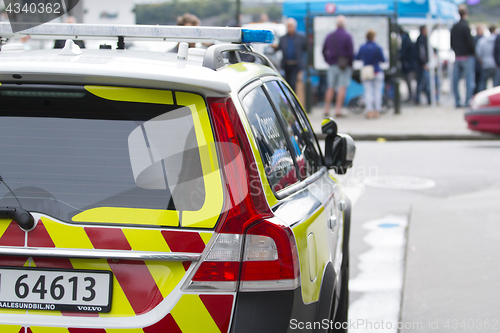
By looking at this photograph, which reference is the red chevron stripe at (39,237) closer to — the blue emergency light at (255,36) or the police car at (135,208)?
the police car at (135,208)

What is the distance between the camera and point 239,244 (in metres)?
2.07

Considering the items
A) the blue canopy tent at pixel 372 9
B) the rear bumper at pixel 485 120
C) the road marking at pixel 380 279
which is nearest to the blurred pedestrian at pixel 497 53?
the blue canopy tent at pixel 372 9

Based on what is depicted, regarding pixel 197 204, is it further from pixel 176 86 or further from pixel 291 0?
pixel 291 0

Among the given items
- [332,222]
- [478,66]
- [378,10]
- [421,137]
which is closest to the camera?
[332,222]

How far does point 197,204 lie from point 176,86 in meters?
0.39

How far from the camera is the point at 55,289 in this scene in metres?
2.04

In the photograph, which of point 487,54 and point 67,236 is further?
point 487,54

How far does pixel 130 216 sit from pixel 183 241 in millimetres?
194

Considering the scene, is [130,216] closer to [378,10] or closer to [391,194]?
[391,194]

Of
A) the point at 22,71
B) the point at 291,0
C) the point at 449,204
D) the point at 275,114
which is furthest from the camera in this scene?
the point at 291,0

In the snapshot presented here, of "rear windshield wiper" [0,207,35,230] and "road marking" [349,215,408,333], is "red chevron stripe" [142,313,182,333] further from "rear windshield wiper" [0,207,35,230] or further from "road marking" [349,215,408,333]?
"road marking" [349,215,408,333]

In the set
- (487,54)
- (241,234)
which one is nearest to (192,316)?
(241,234)

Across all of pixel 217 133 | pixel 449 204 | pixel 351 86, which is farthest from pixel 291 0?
pixel 217 133

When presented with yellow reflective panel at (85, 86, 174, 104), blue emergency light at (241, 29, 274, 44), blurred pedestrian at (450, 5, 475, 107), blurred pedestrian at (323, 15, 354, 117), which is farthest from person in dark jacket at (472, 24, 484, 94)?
yellow reflective panel at (85, 86, 174, 104)
